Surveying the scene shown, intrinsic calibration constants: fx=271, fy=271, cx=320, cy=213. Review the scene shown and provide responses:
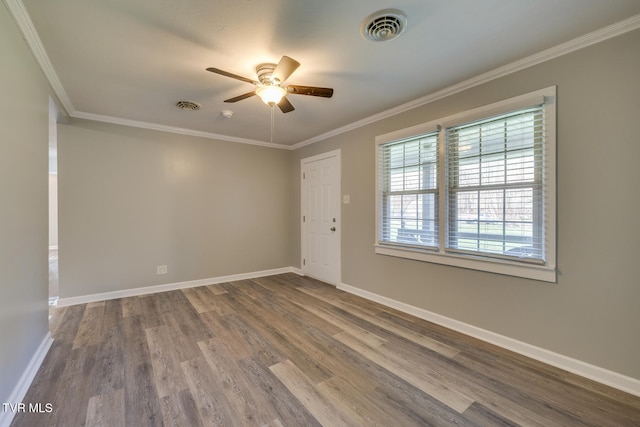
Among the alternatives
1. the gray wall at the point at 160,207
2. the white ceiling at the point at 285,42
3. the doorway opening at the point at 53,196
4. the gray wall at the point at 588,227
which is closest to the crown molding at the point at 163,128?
the gray wall at the point at 160,207

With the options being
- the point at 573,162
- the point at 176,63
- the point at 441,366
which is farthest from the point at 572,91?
the point at 176,63

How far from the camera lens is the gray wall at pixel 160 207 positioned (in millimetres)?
3471

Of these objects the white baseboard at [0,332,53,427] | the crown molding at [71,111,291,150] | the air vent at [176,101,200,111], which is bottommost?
the white baseboard at [0,332,53,427]

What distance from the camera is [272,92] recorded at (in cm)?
224

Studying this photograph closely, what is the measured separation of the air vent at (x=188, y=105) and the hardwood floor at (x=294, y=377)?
2432mm

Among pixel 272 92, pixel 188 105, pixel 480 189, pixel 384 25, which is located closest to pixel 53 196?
pixel 188 105

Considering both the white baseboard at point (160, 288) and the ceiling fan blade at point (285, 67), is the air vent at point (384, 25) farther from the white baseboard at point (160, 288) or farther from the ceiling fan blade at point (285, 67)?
the white baseboard at point (160, 288)

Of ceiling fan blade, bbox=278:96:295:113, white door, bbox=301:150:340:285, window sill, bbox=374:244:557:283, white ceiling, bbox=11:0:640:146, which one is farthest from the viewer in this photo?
white door, bbox=301:150:340:285

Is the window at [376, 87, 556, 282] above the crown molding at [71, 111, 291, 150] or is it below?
below

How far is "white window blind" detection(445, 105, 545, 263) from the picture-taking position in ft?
7.34

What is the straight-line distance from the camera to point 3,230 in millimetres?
1577

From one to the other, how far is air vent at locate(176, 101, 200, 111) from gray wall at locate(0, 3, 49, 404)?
1109 millimetres

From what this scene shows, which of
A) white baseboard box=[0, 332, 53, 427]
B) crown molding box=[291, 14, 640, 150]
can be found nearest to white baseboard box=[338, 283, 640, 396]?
crown molding box=[291, 14, 640, 150]

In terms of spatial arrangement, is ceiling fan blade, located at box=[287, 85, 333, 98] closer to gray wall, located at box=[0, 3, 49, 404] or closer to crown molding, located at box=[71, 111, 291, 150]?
gray wall, located at box=[0, 3, 49, 404]
